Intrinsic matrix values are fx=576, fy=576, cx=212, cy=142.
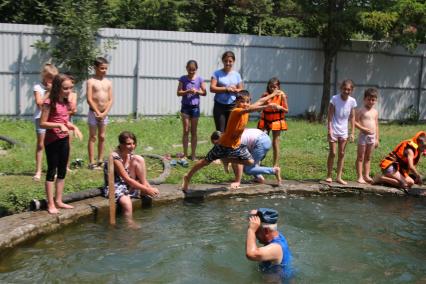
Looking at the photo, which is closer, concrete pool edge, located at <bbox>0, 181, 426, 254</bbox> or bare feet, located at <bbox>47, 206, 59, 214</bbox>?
concrete pool edge, located at <bbox>0, 181, 426, 254</bbox>

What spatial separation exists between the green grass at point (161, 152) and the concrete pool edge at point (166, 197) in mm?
427

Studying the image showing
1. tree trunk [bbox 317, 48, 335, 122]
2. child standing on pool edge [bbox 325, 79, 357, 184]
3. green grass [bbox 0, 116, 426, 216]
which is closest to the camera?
green grass [bbox 0, 116, 426, 216]

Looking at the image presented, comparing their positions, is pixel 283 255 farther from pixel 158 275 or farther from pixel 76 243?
pixel 76 243

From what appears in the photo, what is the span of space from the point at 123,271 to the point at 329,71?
495 inches

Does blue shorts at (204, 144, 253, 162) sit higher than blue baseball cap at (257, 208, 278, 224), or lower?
higher

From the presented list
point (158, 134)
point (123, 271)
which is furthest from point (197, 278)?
point (158, 134)

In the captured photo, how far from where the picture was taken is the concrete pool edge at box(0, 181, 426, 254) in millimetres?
5980

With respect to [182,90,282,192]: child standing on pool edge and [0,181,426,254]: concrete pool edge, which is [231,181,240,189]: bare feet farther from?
[182,90,282,192]: child standing on pool edge

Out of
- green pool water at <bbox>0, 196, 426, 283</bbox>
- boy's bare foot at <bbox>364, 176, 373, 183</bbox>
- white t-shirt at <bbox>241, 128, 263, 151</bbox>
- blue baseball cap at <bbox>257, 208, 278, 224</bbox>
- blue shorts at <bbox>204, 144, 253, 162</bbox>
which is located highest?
white t-shirt at <bbox>241, 128, 263, 151</bbox>

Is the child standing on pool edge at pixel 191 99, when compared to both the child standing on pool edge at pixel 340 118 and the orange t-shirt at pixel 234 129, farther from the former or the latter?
the child standing on pool edge at pixel 340 118

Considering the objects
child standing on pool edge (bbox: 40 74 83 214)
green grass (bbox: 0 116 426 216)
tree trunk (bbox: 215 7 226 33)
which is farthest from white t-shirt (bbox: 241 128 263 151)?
tree trunk (bbox: 215 7 226 33)

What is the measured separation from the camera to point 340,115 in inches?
346

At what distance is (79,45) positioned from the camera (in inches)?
571

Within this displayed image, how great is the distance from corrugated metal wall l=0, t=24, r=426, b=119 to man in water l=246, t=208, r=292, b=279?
35.2 ft
